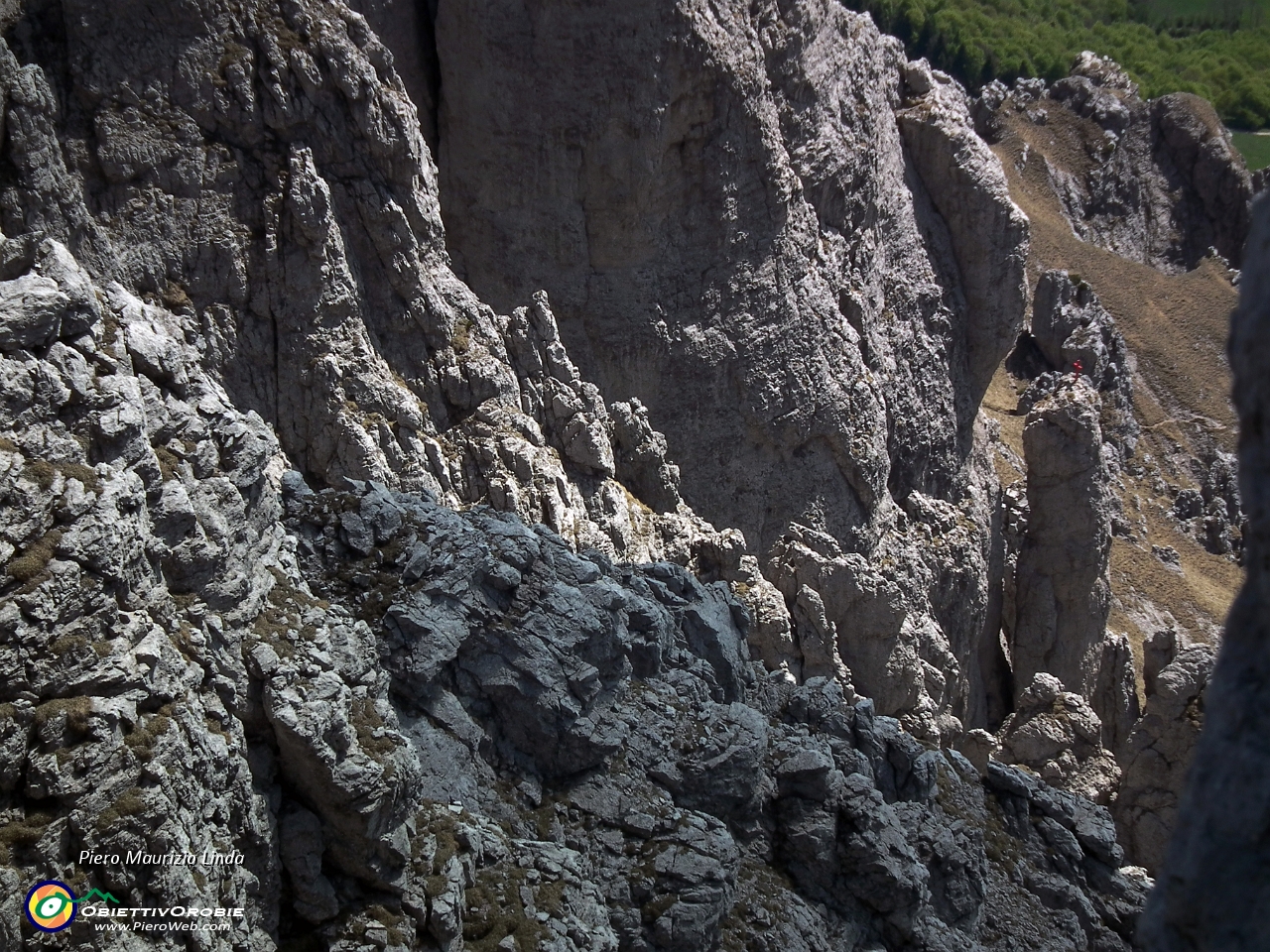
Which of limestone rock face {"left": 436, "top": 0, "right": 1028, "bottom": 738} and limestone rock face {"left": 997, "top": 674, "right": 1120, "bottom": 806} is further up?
limestone rock face {"left": 436, "top": 0, "right": 1028, "bottom": 738}

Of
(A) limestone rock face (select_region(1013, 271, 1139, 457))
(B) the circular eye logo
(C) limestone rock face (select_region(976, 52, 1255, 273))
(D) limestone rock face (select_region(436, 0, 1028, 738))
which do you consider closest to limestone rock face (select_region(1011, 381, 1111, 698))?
(D) limestone rock face (select_region(436, 0, 1028, 738))

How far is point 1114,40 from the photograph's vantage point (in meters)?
141

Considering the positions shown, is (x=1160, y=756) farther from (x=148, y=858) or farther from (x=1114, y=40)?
(x=1114, y=40)

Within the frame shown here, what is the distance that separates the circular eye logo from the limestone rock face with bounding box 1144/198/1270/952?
11.4 meters

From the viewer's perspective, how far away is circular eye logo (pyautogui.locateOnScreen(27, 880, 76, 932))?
13148mm

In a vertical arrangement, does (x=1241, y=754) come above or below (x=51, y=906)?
above

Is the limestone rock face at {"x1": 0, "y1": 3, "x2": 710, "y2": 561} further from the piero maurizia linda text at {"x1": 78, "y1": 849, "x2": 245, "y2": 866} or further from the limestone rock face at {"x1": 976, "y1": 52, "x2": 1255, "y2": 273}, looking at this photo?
the limestone rock face at {"x1": 976, "y1": 52, "x2": 1255, "y2": 273}

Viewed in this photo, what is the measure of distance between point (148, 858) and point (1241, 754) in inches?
475

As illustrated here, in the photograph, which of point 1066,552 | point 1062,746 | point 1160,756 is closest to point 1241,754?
point 1160,756

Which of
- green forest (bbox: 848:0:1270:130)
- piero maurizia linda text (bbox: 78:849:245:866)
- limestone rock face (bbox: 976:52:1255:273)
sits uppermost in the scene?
green forest (bbox: 848:0:1270:130)

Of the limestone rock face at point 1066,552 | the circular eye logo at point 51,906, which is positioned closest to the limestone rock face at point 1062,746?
the limestone rock face at point 1066,552

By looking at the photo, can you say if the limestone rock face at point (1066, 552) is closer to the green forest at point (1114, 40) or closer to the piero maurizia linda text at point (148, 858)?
the piero maurizia linda text at point (148, 858)

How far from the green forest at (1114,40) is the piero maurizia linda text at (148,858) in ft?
395

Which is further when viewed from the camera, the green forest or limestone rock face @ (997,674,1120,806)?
the green forest
